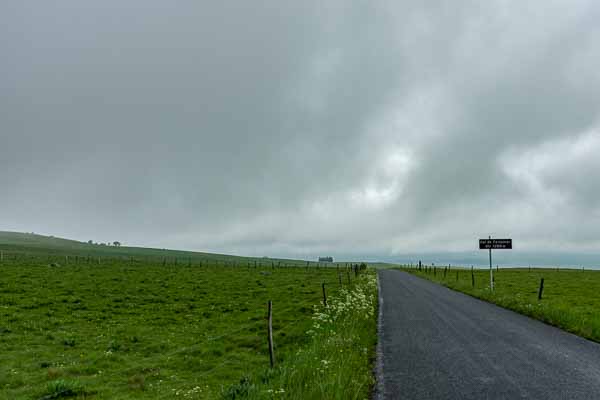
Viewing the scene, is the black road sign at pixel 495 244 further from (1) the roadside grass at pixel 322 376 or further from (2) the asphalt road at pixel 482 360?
(1) the roadside grass at pixel 322 376

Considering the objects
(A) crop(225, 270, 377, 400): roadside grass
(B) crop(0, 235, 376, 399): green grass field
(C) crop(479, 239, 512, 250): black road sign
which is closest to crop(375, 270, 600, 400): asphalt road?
(A) crop(225, 270, 377, 400): roadside grass

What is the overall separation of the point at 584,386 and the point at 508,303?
1695 centimetres

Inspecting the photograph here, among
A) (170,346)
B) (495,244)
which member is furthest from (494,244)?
(170,346)

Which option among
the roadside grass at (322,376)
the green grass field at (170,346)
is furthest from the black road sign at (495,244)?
the roadside grass at (322,376)

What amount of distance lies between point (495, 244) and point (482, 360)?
100.0 feet

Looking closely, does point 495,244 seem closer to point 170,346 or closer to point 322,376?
point 170,346

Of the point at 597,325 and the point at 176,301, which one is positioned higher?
the point at 597,325

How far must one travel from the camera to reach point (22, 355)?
50.3 ft

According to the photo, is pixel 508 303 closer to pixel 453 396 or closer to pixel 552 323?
pixel 552 323

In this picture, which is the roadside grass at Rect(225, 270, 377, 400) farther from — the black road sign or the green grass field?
the black road sign

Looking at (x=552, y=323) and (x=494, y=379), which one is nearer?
(x=494, y=379)

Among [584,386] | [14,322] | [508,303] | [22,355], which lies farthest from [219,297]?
[584,386]

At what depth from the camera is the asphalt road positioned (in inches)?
348

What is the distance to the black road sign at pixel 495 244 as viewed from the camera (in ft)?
123
